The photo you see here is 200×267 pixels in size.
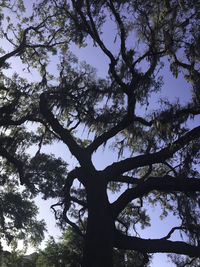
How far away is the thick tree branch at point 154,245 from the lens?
4.80m

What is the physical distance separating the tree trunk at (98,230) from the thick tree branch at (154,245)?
1.33 ft

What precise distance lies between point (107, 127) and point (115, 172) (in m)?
3.32

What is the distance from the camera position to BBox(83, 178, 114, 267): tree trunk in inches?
168

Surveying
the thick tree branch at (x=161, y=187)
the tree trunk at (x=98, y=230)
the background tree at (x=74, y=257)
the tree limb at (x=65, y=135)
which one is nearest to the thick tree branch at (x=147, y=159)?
the tree trunk at (x=98, y=230)

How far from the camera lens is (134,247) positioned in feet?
16.1

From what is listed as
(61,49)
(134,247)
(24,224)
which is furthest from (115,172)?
(24,224)

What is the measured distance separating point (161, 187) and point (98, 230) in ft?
6.22

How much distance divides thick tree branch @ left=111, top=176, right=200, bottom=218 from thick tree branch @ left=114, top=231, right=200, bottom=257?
1.96 ft

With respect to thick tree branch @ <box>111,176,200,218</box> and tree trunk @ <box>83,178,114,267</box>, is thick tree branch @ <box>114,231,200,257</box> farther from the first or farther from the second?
thick tree branch @ <box>111,176,200,218</box>

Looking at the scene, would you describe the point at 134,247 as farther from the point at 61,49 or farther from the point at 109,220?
the point at 61,49

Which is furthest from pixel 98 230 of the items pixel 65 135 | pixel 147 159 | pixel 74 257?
pixel 74 257

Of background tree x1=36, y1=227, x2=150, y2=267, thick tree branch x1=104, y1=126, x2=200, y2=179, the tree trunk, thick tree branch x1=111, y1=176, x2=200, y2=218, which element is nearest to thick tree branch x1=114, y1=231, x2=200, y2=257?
the tree trunk

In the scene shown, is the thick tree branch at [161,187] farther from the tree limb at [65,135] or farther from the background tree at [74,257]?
the background tree at [74,257]

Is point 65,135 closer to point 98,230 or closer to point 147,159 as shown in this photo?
point 147,159
